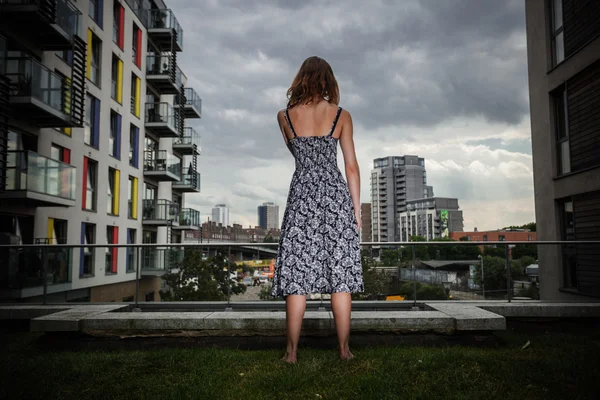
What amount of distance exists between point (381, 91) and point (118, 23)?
9129 centimetres

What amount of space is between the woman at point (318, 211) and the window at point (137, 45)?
24321 mm

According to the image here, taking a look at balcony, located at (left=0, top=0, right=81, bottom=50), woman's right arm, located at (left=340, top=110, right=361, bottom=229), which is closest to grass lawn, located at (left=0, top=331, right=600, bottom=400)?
woman's right arm, located at (left=340, top=110, right=361, bottom=229)

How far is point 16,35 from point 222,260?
12.4 metres

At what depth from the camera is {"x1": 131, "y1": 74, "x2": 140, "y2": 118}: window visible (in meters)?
24.7

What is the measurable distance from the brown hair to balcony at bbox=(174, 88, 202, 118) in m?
28.5

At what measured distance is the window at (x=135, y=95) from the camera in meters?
24.7

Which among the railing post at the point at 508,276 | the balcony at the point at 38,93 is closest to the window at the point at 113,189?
the balcony at the point at 38,93

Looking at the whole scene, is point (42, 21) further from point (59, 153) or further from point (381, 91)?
point (381, 91)

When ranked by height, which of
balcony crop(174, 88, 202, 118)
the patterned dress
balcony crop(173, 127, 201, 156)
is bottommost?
the patterned dress

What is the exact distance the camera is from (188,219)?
28.9m

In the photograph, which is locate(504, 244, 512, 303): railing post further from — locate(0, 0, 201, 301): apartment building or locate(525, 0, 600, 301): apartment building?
locate(525, 0, 600, 301): apartment building

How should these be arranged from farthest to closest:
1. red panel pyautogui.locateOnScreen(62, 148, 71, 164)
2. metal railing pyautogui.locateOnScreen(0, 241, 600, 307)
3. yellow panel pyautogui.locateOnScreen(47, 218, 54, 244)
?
red panel pyautogui.locateOnScreen(62, 148, 71, 164) → yellow panel pyautogui.locateOnScreen(47, 218, 54, 244) → metal railing pyautogui.locateOnScreen(0, 241, 600, 307)

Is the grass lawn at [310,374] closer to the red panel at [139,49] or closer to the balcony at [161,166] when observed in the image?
the balcony at [161,166]

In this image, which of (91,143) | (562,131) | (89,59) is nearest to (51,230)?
(91,143)
